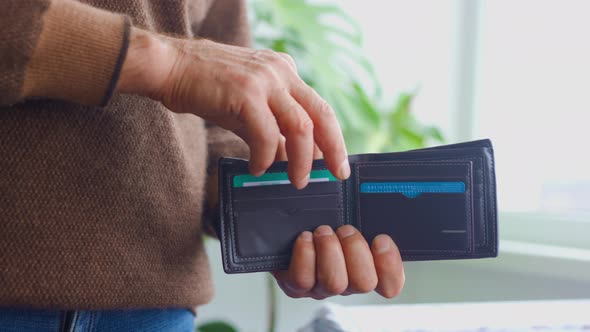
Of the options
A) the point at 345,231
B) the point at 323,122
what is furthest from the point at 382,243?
the point at 323,122

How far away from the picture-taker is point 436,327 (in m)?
0.71

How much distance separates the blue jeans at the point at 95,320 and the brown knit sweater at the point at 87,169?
1 cm

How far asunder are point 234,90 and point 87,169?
0.16m

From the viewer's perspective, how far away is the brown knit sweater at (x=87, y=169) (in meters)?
0.38

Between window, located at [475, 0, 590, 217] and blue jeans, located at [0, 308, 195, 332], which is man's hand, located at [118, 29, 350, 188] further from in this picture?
window, located at [475, 0, 590, 217]

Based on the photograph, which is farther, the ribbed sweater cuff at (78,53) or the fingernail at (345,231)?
the fingernail at (345,231)

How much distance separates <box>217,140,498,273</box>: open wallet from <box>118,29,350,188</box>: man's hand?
9cm

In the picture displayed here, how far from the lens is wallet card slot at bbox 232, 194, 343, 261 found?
0.52m

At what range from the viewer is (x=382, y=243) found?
1.69 feet

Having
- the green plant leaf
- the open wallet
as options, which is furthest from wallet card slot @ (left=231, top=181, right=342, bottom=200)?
the green plant leaf

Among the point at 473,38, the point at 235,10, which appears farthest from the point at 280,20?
the point at 473,38

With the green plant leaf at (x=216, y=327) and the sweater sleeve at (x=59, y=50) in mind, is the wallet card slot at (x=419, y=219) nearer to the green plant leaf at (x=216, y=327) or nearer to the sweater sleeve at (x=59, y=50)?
the sweater sleeve at (x=59, y=50)

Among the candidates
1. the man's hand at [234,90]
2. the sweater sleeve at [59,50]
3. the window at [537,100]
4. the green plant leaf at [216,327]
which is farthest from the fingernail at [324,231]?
the window at [537,100]

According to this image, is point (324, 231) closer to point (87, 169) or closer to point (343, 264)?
point (343, 264)
